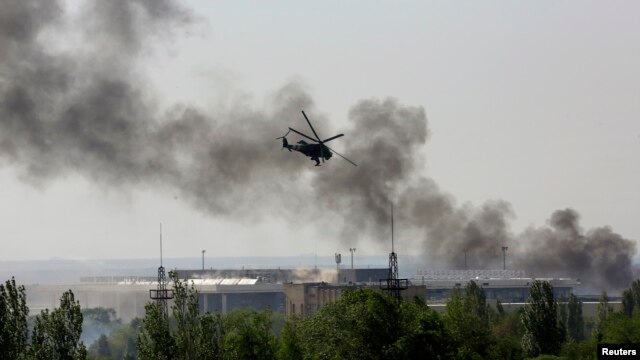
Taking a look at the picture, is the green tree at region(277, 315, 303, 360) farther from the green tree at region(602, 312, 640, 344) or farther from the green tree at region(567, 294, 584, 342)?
the green tree at region(567, 294, 584, 342)

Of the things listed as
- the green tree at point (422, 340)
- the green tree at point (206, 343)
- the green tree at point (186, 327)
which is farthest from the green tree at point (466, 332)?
the green tree at point (186, 327)

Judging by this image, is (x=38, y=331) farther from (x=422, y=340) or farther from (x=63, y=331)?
(x=422, y=340)

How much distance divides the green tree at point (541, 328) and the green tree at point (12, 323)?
60.9 m

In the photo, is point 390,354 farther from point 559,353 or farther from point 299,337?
point 559,353

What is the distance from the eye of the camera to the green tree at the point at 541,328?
5098 inches

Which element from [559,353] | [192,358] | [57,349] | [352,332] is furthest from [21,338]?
[559,353]

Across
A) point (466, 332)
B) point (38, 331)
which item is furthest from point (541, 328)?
point (38, 331)

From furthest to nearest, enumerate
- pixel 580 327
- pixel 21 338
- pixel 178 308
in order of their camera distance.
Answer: pixel 580 327 → pixel 178 308 → pixel 21 338

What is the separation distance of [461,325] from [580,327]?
7441cm

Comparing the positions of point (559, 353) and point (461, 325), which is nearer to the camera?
point (461, 325)

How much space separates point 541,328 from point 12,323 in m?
64.9

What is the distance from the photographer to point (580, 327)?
17812 cm

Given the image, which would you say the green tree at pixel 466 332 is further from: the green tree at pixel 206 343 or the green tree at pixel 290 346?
the green tree at pixel 206 343

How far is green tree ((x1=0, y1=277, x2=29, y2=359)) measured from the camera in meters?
81.1
